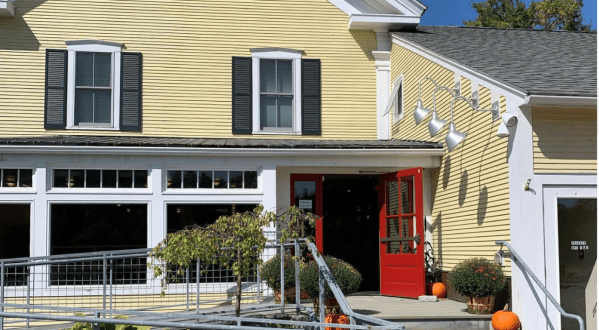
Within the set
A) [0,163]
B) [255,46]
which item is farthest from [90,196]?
[255,46]

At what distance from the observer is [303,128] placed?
43.9 ft

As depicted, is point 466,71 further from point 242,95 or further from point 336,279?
point 242,95

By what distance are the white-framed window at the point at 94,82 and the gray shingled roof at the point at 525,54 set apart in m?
5.30

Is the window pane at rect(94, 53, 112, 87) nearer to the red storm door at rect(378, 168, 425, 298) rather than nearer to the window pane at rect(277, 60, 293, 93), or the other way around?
the window pane at rect(277, 60, 293, 93)

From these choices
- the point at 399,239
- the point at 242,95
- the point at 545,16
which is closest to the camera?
the point at 399,239

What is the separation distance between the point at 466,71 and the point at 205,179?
14.0 feet

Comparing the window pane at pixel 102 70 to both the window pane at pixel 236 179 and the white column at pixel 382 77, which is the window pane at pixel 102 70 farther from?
the white column at pixel 382 77

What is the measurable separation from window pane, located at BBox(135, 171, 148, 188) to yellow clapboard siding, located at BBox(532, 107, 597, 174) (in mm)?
5714

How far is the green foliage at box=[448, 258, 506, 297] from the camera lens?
28.5 ft

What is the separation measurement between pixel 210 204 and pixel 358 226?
462cm

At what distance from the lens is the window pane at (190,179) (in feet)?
36.7

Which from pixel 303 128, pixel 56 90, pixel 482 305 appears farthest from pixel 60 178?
pixel 482 305

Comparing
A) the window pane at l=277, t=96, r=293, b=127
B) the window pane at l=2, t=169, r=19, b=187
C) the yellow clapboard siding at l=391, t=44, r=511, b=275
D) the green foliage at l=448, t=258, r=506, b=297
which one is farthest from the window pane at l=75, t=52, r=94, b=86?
the green foliage at l=448, t=258, r=506, b=297

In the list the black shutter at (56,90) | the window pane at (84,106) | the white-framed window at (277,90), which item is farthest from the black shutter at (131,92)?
the white-framed window at (277,90)
